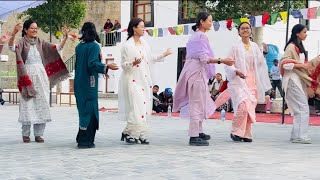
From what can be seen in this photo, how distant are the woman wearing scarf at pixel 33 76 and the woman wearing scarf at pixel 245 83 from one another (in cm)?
231

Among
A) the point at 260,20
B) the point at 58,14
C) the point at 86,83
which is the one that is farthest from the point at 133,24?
the point at 58,14

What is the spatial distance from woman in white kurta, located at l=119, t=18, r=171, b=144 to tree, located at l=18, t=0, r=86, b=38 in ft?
49.7

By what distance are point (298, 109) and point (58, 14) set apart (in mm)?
17552

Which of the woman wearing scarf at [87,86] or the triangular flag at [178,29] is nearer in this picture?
the woman wearing scarf at [87,86]

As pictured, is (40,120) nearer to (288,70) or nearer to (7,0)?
(288,70)

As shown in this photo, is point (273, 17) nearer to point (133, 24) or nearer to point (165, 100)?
point (165, 100)

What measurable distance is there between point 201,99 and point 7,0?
18.7ft

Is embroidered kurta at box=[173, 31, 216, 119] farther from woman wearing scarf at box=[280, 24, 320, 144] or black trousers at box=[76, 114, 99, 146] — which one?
black trousers at box=[76, 114, 99, 146]

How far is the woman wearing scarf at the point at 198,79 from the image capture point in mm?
7152

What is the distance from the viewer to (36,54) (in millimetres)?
7605

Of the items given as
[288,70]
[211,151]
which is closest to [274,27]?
[288,70]

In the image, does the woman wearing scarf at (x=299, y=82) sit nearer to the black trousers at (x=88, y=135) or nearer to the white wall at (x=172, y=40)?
the black trousers at (x=88, y=135)

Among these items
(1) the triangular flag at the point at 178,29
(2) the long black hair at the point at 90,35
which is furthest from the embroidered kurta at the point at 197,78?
(1) the triangular flag at the point at 178,29

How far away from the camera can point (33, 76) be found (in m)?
7.55
